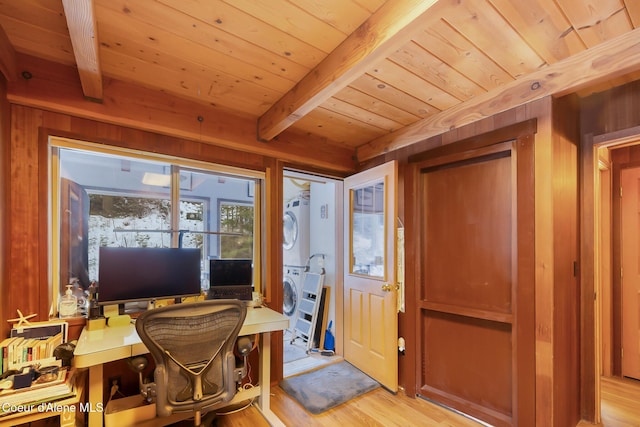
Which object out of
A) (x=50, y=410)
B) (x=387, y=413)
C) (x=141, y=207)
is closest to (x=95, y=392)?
(x=50, y=410)

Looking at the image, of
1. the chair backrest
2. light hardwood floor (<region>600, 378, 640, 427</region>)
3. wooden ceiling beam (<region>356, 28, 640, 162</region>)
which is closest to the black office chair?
the chair backrest

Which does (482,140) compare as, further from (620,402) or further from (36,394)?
(36,394)

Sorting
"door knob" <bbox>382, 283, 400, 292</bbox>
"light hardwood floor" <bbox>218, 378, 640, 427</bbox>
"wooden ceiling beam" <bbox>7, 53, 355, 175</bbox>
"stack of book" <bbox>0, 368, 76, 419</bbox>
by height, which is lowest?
"light hardwood floor" <bbox>218, 378, 640, 427</bbox>

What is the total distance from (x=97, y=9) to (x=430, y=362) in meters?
3.09

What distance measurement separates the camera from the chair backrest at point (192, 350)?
156 cm

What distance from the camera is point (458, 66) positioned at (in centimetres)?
177

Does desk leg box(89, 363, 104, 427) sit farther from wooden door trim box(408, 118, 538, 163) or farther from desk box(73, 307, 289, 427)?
wooden door trim box(408, 118, 538, 163)

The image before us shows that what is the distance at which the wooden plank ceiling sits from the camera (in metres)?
1.33

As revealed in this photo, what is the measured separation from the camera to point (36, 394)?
1.45 meters

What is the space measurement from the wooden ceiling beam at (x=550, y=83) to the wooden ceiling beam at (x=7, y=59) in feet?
8.65

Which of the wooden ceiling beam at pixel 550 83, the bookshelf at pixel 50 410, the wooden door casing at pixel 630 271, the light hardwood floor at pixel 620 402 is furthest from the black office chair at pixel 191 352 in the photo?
the wooden door casing at pixel 630 271

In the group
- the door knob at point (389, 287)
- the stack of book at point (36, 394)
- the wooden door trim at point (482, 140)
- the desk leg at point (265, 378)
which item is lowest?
the desk leg at point (265, 378)

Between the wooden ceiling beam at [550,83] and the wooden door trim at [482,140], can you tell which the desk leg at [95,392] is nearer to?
the wooden door trim at [482,140]

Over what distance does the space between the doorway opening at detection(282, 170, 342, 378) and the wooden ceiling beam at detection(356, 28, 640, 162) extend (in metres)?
1.34
